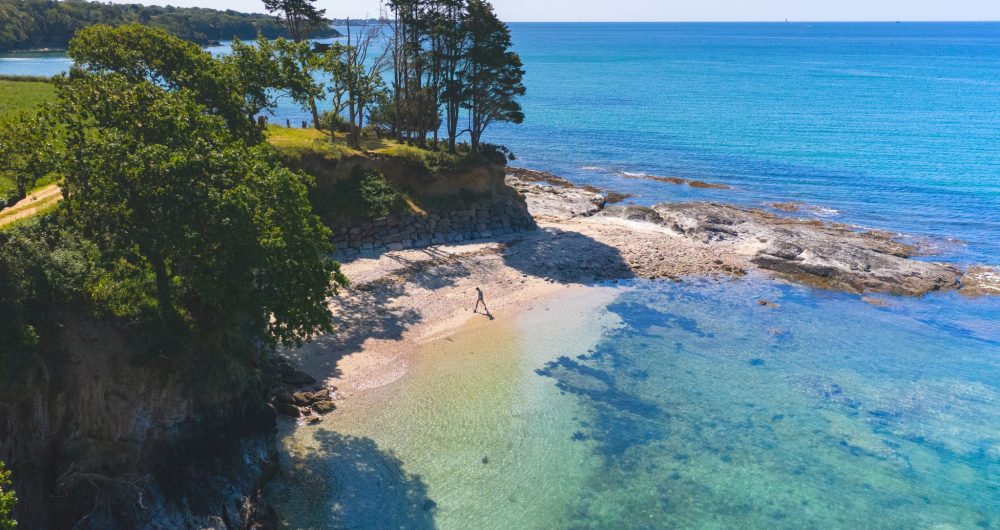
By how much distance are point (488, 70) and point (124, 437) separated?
39.8 meters

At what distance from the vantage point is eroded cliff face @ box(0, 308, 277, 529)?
17.5 meters

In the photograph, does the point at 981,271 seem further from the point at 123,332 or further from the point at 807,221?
the point at 123,332

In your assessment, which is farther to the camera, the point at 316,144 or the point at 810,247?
the point at 810,247

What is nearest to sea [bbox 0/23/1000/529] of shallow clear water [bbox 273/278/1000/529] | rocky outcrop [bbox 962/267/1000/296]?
shallow clear water [bbox 273/278/1000/529]

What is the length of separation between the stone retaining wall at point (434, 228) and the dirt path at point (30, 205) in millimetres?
16493

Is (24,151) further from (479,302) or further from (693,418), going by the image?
(693,418)

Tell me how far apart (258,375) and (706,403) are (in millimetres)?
20146

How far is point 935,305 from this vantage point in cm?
4203

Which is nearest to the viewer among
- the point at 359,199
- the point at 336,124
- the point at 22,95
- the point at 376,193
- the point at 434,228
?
the point at 359,199

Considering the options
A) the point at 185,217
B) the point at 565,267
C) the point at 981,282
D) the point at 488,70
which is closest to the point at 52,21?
the point at 488,70

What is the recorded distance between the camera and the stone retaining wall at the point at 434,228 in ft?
141

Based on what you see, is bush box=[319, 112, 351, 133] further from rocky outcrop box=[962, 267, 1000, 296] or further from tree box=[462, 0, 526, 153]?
rocky outcrop box=[962, 267, 1000, 296]

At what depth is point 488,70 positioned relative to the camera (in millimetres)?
51312

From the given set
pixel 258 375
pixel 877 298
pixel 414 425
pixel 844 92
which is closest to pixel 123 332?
pixel 258 375
